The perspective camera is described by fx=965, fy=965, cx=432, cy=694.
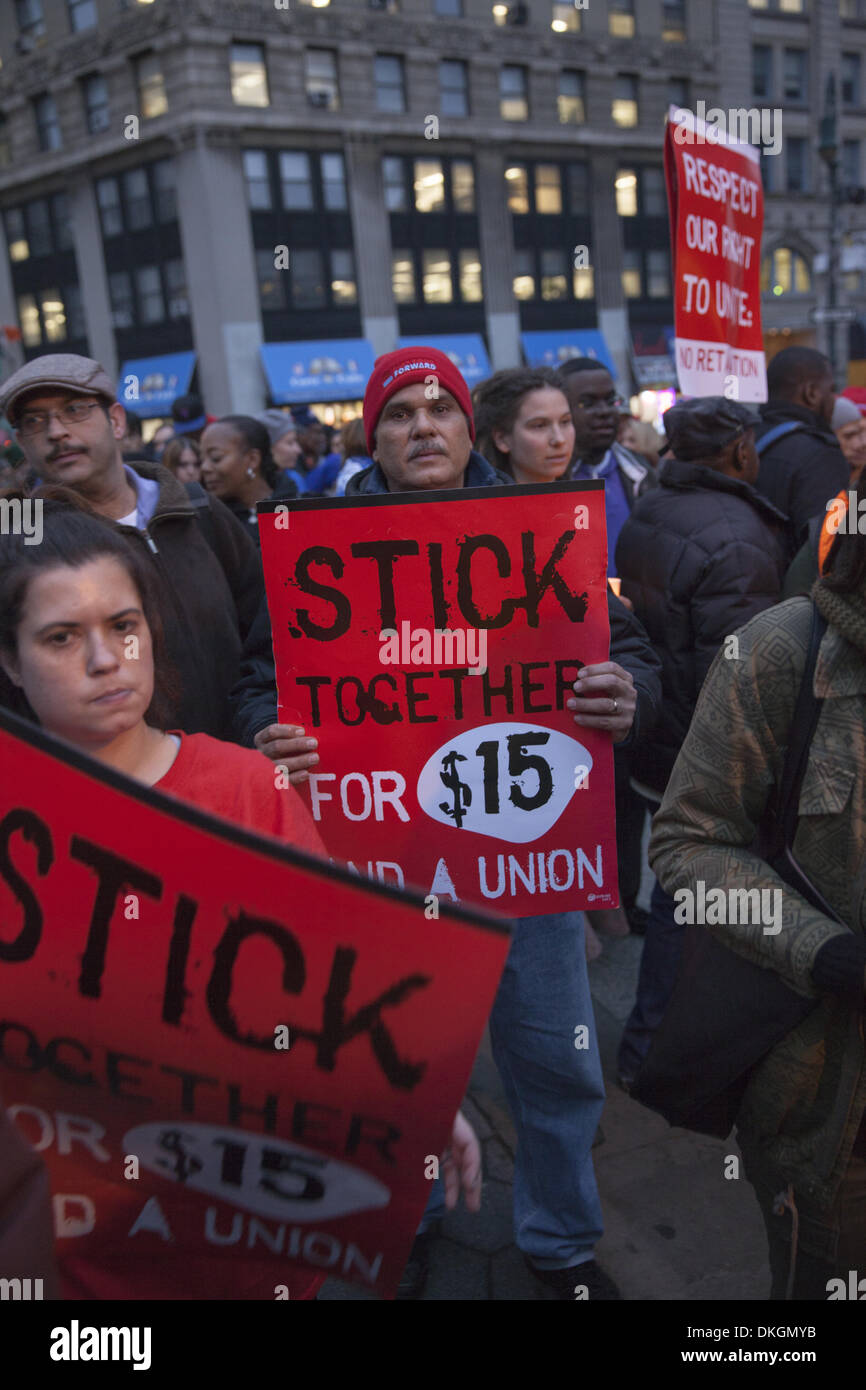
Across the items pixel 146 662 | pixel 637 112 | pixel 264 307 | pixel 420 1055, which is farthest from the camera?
pixel 637 112

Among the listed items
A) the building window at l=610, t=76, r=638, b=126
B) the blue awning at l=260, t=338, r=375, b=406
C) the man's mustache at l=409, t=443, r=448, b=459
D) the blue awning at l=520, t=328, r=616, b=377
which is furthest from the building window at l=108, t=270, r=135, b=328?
the man's mustache at l=409, t=443, r=448, b=459

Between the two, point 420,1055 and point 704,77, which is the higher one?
point 704,77

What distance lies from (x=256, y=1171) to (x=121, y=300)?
29.8 meters

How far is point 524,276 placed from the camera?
95.5 ft

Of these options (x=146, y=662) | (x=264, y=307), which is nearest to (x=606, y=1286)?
(x=146, y=662)

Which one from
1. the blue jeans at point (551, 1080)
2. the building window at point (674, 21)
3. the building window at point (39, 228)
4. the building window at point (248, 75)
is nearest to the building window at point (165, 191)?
the building window at point (248, 75)

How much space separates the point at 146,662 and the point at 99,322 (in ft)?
97.5

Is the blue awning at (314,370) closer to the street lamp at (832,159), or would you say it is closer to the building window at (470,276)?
the building window at (470,276)

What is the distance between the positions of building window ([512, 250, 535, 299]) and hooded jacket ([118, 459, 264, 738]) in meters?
28.4

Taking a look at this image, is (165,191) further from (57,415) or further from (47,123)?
(57,415)

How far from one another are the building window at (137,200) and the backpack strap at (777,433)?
1028 inches

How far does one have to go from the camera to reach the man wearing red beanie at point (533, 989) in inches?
94.3

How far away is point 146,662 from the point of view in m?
1.62

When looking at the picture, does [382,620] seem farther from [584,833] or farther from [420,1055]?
[420,1055]
